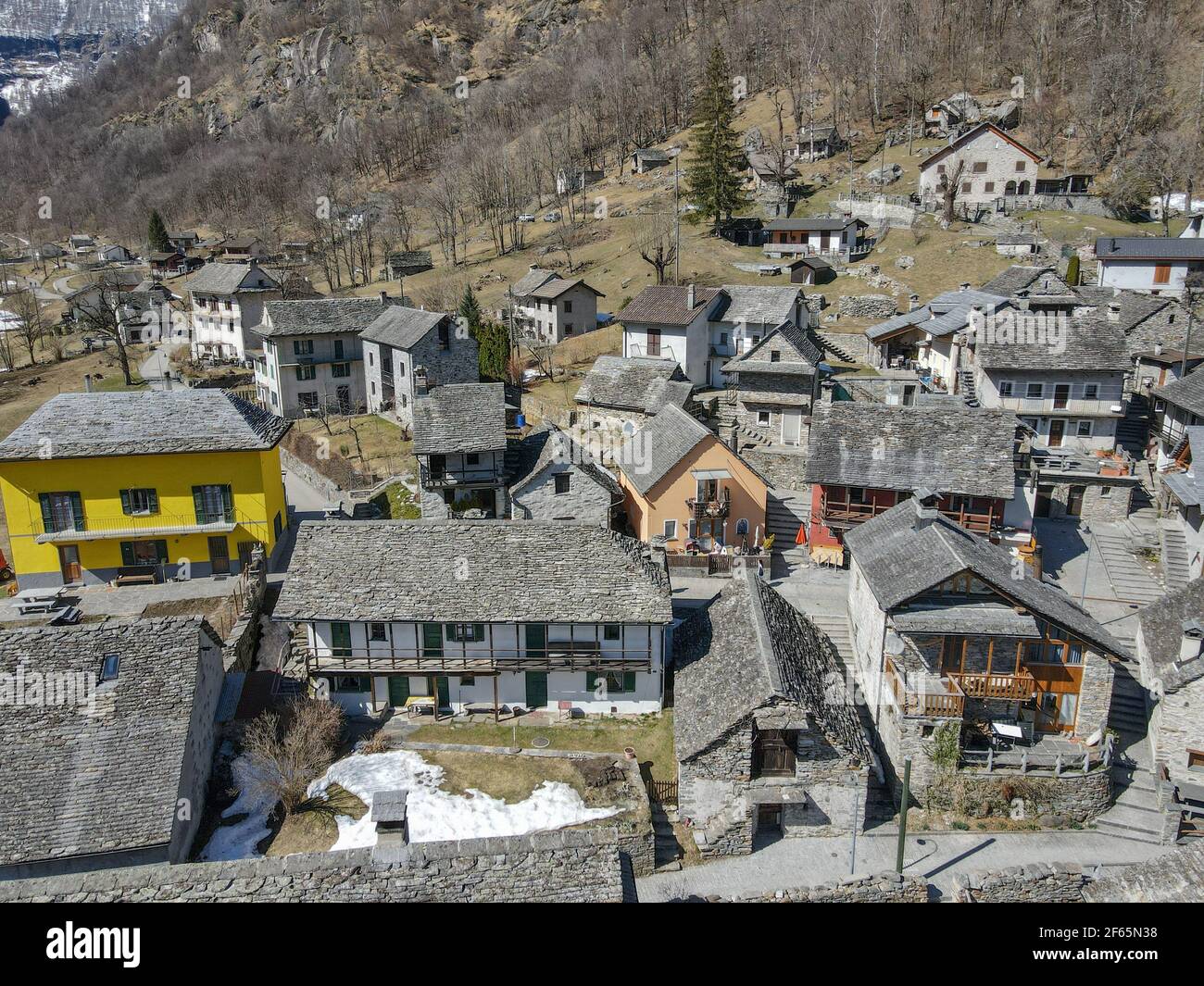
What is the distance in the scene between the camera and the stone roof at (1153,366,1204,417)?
148 feet

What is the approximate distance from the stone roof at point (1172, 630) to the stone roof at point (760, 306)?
34247 millimetres

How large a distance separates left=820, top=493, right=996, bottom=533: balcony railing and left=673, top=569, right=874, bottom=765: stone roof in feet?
27.3

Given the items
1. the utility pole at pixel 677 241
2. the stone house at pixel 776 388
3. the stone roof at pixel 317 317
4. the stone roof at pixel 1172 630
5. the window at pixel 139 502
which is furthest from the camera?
the utility pole at pixel 677 241

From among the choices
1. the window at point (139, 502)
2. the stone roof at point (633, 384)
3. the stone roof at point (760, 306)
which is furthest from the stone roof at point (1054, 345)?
the window at point (139, 502)

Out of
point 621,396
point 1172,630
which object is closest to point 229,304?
point 621,396

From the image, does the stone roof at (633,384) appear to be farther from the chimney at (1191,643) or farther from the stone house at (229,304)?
the stone house at (229,304)

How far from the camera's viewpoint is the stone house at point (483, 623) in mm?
32094

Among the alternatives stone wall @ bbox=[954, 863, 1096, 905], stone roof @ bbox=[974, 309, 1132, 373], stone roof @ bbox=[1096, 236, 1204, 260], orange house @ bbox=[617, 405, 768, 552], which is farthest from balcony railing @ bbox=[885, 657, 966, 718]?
stone roof @ bbox=[1096, 236, 1204, 260]

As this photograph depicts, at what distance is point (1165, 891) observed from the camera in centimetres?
1894

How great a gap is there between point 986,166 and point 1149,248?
27.0 m

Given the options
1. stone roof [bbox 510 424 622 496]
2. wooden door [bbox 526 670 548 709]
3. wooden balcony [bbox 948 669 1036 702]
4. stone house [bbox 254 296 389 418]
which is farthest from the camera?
stone house [bbox 254 296 389 418]

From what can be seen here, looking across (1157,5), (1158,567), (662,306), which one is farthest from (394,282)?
(1157,5)

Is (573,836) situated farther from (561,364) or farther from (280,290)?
(280,290)

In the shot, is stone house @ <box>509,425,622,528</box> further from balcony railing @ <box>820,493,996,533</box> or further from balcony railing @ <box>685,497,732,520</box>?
balcony railing @ <box>820,493,996,533</box>
